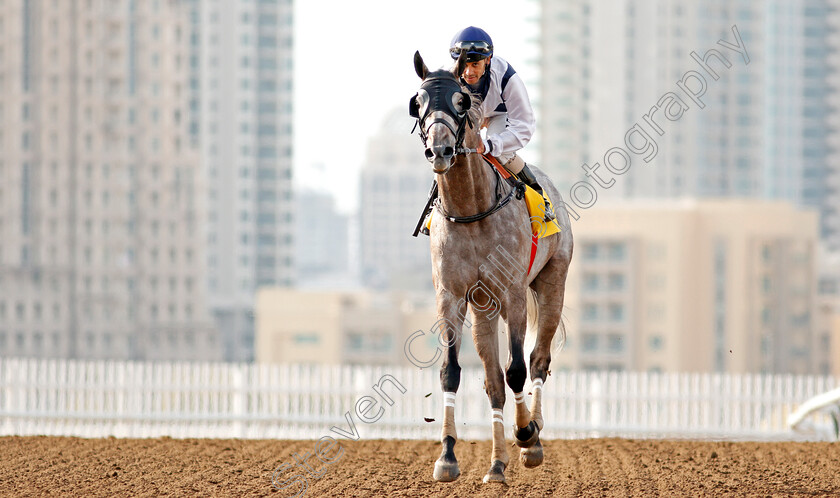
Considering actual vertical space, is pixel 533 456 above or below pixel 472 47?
below

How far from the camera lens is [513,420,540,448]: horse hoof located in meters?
6.76

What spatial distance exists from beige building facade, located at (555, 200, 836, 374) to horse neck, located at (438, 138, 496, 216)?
2325 inches

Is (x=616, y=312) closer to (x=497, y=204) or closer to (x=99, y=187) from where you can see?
(x=99, y=187)

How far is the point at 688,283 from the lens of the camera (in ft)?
221

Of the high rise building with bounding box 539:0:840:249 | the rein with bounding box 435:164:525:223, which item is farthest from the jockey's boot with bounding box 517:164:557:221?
the high rise building with bounding box 539:0:840:249

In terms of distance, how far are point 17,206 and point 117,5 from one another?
64.8 ft

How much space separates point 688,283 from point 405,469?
6209cm

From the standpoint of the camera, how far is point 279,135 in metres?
112

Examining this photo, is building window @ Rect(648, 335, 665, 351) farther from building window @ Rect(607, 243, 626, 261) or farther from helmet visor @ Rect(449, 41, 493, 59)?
helmet visor @ Rect(449, 41, 493, 59)

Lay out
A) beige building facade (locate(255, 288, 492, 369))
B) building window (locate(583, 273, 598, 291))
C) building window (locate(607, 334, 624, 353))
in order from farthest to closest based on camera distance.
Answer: beige building facade (locate(255, 288, 492, 369)), building window (locate(607, 334, 624, 353)), building window (locate(583, 273, 598, 291))

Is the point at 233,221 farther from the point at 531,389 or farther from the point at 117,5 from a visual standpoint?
the point at 531,389

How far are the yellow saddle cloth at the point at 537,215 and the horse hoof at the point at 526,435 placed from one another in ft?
4.64

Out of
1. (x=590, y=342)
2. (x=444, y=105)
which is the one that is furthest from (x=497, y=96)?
(x=590, y=342)

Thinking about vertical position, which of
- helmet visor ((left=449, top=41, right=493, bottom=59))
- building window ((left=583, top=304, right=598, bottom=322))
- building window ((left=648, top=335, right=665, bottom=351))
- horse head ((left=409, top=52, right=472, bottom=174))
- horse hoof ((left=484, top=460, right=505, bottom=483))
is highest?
helmet visor ((left=449, top=41, right=493, bottom=59))
